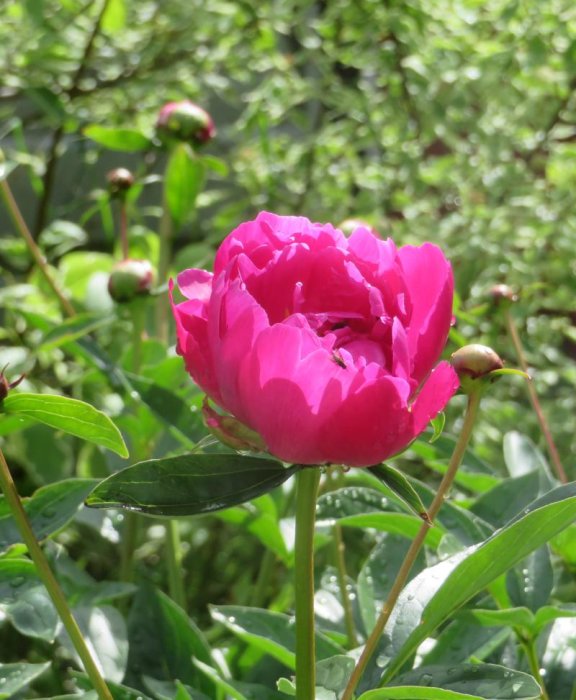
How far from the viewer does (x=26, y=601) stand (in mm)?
572

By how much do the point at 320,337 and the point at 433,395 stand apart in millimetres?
58

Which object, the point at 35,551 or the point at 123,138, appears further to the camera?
the point at 123,138

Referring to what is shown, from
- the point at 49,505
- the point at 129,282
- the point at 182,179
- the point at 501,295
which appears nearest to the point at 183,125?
the point at 182,179

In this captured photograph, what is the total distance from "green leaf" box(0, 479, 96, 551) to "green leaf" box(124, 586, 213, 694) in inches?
6.1

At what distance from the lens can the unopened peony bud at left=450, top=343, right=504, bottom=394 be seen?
512mm

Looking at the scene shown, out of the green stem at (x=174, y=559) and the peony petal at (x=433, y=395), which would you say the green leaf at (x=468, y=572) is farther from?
the green stem at (x=174, y=559)

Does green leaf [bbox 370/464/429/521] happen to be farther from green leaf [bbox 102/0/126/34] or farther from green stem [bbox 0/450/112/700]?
green leaf [bbox 102/0/126/34]

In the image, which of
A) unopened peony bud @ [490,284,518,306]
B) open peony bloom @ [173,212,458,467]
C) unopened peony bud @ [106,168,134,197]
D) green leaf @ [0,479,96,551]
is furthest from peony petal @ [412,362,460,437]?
unopened peony bud @ [106,168,134,197]

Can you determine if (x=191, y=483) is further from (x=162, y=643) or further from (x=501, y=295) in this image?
(x=501, y=295)

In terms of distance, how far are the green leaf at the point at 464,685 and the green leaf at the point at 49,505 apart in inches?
8.2

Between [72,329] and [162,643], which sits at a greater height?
[72,329]

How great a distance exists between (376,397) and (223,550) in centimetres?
97

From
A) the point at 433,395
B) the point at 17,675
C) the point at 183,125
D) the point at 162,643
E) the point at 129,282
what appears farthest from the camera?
the point at 183,125

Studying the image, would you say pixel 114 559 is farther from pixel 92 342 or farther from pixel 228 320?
pixel 228 320
